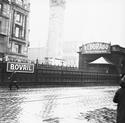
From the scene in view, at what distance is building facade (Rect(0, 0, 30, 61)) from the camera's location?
34312 millimetres

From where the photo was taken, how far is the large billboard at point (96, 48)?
36312mm

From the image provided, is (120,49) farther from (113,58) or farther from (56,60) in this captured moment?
(56,60)

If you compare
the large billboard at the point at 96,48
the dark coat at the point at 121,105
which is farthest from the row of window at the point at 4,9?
the dark coat at the point at 121,105

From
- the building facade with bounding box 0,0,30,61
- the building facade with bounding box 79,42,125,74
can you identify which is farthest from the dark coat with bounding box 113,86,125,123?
the building facade with bounding box 79,42,125,74

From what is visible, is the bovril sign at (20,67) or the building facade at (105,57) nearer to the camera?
the bovril sign at (20,67)

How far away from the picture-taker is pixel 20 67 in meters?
18.1

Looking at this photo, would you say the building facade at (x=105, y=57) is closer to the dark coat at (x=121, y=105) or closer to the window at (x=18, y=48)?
the window at (x=18, y=48)

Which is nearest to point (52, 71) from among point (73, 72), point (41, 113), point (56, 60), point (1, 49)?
point (73, 72)

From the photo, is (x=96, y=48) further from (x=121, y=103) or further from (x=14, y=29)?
(x=121, y=103)

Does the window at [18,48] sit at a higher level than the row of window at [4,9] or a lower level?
lower

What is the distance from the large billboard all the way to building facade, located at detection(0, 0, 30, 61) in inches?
459

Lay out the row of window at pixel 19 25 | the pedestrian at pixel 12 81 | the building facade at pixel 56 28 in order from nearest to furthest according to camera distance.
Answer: the pedestrian at pixel 12 81 → the row of window at pixel 19 25 → the building facade at pixel 56 28

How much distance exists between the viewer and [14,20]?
121 feet

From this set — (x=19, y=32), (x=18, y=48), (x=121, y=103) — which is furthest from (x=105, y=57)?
(x=121, y=103)
